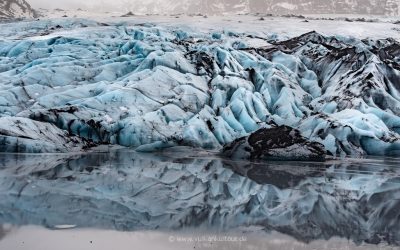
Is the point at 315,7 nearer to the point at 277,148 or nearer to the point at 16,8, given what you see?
the point at 16,8

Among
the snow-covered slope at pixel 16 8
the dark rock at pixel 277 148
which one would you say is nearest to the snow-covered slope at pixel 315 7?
the snow-covered slope at pixel 16 8

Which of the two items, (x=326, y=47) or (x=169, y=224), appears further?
(x=326, y=47)

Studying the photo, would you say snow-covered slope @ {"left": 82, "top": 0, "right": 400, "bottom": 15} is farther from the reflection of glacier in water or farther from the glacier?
the reflection of glacier in water

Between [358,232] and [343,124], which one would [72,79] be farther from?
[358,232]

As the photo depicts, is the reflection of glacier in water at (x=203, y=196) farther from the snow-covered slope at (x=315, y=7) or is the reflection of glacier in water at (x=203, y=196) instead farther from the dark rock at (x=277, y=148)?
the snow-covered slope at (x=315, y=7)

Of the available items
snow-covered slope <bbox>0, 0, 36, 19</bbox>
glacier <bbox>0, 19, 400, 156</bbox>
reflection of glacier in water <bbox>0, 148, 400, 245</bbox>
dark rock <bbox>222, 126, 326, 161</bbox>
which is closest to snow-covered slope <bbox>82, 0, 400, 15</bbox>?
snow-covered slope <bbox>0, 0, 36, 19</bbox>

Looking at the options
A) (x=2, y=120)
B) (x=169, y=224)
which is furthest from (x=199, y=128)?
(x=169, y=224)
